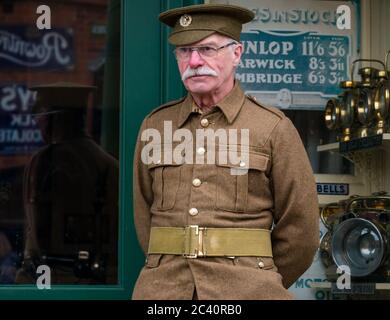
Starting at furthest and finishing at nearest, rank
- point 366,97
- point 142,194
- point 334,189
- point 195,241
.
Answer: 1. point 334,189
2. point 366,97
3. point 142,194
4. point 195,241

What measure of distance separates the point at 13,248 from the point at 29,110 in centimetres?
63

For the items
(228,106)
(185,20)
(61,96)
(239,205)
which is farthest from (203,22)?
(61,96)

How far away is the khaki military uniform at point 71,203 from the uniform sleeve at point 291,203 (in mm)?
1230

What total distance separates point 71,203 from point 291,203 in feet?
4.76

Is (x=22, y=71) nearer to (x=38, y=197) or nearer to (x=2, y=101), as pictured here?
(x=2, y=101)

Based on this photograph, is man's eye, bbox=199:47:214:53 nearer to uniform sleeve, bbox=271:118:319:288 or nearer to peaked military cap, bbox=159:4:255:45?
peaked military cap, bbox=159:4:255:45

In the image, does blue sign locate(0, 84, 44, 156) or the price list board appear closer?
blue sign locate(0, 84, 44, 156)

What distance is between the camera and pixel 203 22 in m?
4.23

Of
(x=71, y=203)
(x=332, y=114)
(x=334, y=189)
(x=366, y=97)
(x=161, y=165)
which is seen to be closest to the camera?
(x=161, y=165)

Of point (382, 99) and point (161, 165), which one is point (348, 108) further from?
point (161, 165)

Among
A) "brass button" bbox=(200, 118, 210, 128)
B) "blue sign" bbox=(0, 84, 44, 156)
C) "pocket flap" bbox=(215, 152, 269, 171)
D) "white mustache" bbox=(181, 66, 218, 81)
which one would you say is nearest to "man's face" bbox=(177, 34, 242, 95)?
"white mustache" bbox=(181, 66, 218, 81)

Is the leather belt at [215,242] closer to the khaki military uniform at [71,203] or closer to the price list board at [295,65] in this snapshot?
the khaki military uniform at [71,203]

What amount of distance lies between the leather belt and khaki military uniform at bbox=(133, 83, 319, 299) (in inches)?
0.9

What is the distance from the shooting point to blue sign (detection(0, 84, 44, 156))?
5352 millimetres
